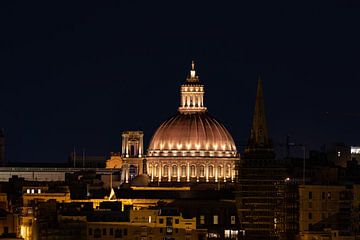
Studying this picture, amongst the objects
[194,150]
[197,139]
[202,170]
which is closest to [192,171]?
[202,170]

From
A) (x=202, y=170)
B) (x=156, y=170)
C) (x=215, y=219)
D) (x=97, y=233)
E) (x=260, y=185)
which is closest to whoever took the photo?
(x=97, y=233)

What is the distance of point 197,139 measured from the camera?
199375mm

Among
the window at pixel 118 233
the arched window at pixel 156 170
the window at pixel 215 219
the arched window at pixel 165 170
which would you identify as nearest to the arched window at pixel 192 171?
the arched window at pixel 165 170

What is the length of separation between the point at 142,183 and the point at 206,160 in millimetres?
8878

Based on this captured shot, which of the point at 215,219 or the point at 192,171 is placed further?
the point at 192,171

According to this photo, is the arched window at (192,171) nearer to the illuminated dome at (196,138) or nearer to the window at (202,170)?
the window at (202,170)

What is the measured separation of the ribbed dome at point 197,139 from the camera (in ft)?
651

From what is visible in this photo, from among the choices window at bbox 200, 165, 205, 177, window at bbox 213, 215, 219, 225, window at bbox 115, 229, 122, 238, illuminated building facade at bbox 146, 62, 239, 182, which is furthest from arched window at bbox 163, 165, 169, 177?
window at bbox 115, 229, 122, 238

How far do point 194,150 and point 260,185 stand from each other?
47493 mm

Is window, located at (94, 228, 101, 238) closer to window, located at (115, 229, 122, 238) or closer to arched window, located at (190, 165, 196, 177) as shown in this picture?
window, located at (115, 229, 122, 238)

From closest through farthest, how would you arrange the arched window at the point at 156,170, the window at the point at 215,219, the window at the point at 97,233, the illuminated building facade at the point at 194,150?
1. the window at the point at 97,233
2. the window at the point at 215,219
3. the illuminated building facade at the point at 194,150
4. the arched window at the point at 156,170

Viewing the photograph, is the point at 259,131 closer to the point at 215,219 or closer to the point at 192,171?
the point at 215,219

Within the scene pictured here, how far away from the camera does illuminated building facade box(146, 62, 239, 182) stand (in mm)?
197750

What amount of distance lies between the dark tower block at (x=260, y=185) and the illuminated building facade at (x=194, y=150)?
40.8m
